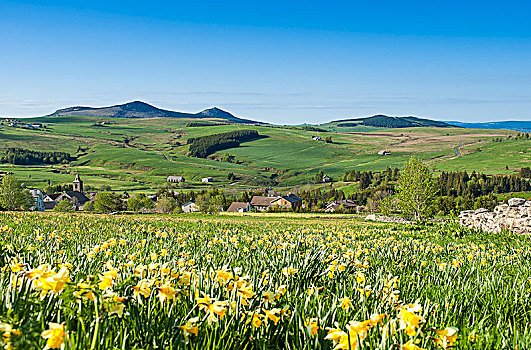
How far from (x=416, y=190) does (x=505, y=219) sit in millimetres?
46729

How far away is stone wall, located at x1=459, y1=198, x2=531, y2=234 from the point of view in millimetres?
15766

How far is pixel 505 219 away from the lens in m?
16.9

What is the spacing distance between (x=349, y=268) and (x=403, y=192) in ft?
199

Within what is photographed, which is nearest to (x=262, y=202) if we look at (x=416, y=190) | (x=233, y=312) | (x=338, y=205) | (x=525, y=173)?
(x=338, y=205)

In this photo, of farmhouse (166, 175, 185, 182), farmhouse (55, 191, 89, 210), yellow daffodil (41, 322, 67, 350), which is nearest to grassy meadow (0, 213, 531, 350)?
yellow daffodil (41, 322, 67, 350)

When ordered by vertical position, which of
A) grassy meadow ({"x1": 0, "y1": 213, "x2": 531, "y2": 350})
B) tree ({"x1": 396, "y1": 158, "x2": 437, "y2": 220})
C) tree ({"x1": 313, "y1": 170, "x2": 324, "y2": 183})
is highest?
grassy meadow ({"x1": 0, "y1": 213, "x2": 531, "y2": 350})

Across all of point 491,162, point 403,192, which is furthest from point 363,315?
point 491,162

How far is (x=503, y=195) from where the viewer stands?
408ft

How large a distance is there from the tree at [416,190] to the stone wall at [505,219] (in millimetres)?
42210

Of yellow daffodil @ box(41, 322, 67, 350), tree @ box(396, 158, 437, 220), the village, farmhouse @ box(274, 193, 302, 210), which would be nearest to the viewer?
yellow daffodil @ box(41, 322, 67, 350)

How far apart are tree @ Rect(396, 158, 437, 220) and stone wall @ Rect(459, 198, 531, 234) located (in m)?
42.2

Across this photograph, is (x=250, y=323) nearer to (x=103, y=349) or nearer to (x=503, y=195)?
(x=103, y=349)

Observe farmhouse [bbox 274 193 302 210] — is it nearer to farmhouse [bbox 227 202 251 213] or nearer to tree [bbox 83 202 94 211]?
farmhouse [bbox 227 202 251 213]

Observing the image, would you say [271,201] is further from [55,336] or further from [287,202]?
[55,336]
